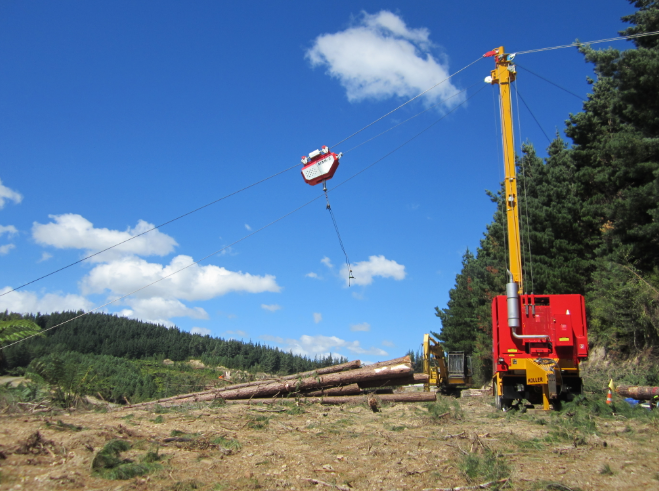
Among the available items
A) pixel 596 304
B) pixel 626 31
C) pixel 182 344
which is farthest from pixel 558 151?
pixel 182 344

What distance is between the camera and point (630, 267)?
18766 millimetres

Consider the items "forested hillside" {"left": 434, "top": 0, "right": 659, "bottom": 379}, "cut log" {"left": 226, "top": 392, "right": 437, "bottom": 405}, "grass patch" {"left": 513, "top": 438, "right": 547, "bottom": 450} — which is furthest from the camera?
"forested hillside" {"left": 434, "top": 0, "right": 659, "bottom": 379}

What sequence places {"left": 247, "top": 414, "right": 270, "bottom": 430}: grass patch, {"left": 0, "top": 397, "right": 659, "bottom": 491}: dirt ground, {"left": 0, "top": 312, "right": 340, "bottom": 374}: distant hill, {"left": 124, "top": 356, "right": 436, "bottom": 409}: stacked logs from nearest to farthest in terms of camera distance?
{"left": 0, "top": 397, "right": 659, "bottom": 491}: dirt ground → {"left": 247, "top": 414, "right": 270, "bottom": 430}: grass patch → {"left": 124, "top": 356, "right": 436, "bottom": 409}: stacked logs → {"left": 0, "top": 312, "right": 340, "bottom": 374}: distant hill

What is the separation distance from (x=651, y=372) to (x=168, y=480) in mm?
15147

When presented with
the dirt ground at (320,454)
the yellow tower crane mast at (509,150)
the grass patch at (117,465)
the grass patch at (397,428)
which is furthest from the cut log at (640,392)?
the grass patch at (117,465)

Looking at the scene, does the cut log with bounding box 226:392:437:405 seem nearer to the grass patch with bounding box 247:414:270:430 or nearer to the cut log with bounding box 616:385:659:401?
the grass patch with bounding box 247:414:270:430

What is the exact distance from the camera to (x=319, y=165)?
1226cm

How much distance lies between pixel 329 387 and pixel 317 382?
0.45 metres

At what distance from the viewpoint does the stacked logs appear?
13.5 meters

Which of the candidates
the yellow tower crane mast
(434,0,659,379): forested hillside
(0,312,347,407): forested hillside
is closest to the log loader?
the yellow tower crane mast

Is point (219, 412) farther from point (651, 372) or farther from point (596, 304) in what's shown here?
point (596, 304)

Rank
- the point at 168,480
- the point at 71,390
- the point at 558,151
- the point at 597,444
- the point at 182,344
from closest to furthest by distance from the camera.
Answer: the point at 168,480 < the point at 597,444 < the point at 71,390 < the point at 558,151 < the point at 182,344

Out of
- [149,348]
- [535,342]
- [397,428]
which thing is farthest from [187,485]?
[149,348]

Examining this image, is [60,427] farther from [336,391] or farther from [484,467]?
[336,391]
